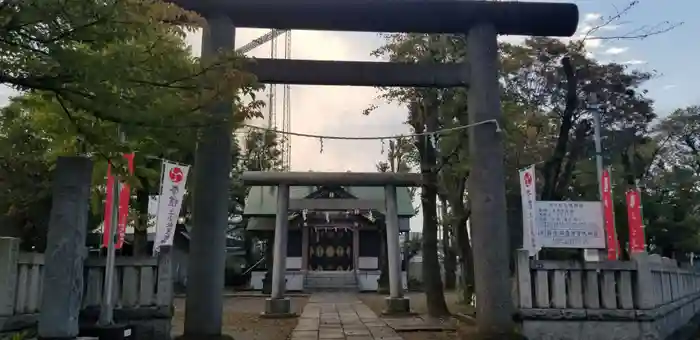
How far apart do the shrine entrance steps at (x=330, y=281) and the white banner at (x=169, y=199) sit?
781 inches

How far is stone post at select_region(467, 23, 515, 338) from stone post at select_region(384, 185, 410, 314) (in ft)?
28.0

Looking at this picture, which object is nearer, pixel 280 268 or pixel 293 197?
pixel 280 268

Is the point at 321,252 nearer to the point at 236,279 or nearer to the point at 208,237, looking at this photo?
the point at 236,279

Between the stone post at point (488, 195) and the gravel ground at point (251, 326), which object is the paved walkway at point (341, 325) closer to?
the gravel ground at point (251, 326)

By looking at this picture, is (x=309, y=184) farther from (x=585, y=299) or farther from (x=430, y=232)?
(x=585, y=299)

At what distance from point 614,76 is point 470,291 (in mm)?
9516

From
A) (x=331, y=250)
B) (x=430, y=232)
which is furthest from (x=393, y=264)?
(x=331, y=250)

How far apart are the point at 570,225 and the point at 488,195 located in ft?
5.69

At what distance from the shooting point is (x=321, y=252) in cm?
3378

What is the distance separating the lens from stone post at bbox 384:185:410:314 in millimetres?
17125

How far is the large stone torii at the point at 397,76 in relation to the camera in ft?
27.9

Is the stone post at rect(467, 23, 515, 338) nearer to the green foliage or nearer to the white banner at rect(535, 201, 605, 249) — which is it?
the white banner at rect(535, 201, 605, 249)

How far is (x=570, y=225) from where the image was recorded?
9508 millimetres

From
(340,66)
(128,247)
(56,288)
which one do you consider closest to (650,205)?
(340,66)
